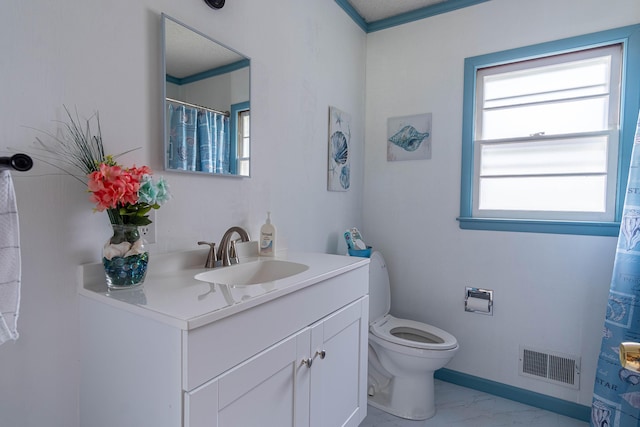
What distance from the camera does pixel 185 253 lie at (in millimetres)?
1255

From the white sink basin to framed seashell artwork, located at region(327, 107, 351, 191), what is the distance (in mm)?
807

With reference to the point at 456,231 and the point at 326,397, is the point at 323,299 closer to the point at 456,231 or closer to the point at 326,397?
the point at 326,397

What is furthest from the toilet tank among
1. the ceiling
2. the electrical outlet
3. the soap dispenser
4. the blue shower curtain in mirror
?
the ceiling

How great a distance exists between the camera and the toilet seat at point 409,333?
1872 mm

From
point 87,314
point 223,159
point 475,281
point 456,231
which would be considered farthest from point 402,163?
point 87,314

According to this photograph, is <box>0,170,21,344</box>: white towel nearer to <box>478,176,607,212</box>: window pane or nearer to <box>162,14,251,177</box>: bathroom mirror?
<box>162,14,251,177</box>: bathroom mirror

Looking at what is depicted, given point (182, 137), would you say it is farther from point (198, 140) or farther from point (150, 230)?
point (150, 230)

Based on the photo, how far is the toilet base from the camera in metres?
1.89

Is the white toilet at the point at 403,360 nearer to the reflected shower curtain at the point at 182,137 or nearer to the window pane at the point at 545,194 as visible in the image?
the window pane at the point at 545,194

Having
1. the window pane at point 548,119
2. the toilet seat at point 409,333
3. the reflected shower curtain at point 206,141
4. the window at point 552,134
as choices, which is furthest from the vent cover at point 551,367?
the reflected shower curtain at point 206,141

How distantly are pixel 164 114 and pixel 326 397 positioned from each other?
122 cm

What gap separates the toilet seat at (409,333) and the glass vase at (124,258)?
4.64 feet

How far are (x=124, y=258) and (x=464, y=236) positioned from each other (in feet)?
6.45

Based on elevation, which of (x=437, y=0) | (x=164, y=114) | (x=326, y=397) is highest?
(x=437, y=0)
